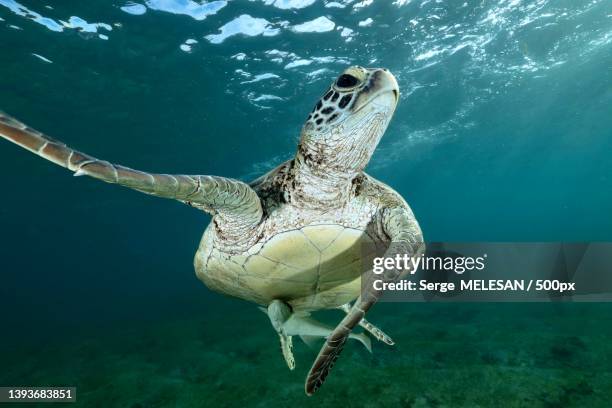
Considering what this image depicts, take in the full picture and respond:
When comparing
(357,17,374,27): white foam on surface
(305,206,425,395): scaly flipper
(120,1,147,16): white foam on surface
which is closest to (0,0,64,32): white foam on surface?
(120,1,147,16): white foam on surface

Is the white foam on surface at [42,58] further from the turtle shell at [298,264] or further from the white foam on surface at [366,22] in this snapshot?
the turtle shell at [298,264]

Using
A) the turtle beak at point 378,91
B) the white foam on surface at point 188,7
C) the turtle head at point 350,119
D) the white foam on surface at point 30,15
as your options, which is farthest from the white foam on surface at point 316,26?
the turtle beak at point 378,91

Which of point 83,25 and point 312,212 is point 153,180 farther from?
point 83,25

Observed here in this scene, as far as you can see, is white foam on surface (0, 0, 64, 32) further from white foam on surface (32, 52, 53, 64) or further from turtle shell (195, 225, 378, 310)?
turtle shell (195, 225, 378, 310)

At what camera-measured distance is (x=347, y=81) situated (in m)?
2.62

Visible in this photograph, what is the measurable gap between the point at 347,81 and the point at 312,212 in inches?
46.9

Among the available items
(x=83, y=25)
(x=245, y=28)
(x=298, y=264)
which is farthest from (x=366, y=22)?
(x=298, y=264)

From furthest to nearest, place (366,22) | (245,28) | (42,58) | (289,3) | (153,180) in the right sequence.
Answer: (366,22)
(42,58)
(245,28)
(289,3)
(153,180)

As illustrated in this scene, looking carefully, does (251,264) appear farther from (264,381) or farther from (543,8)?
(543,8)

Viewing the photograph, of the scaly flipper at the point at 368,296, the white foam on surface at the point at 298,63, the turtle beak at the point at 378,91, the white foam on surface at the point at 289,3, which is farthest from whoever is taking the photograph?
the white foam on surface at the point at 298,63

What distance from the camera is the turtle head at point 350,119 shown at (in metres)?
2.54

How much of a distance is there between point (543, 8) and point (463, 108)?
28.4 ft

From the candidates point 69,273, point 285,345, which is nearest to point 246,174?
point 285,345

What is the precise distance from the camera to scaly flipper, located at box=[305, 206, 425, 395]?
7.63 feet
